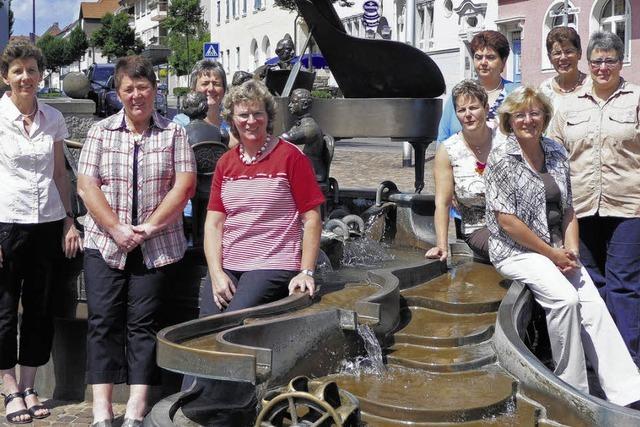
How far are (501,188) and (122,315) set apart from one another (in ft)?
6.32

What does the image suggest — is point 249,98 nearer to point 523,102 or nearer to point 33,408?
point 523,102

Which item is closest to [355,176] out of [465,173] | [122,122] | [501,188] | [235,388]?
[465,173]

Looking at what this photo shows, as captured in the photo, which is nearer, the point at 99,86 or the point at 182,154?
the point at 182,154

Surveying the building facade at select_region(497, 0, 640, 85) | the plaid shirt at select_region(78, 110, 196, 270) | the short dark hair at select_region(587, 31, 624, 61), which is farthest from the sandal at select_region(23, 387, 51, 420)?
the building facade at select_region(497, 0, 640, 85)

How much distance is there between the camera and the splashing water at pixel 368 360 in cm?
461

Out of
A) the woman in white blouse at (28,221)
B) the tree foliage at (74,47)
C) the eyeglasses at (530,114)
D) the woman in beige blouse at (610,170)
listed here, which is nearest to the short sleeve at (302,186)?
the eyeglasses at (530,114)

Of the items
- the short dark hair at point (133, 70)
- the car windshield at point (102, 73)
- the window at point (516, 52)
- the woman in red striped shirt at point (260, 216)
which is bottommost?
the woman in red striped shirt at point (260, 216)

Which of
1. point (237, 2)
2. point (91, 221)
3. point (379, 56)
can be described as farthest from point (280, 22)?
point (91, 221)

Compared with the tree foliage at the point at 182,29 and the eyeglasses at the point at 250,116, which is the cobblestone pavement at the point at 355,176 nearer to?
the eyeglasses at the point at 250,116

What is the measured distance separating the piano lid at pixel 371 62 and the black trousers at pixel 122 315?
4.14 metres

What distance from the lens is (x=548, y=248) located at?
4.86 meters

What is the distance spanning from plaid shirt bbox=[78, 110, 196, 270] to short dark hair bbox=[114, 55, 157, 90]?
192mm

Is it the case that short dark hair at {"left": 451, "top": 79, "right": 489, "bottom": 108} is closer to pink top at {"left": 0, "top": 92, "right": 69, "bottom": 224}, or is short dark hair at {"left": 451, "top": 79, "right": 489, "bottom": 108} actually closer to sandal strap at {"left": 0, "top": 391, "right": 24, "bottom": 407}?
pink top at {"left": 0, "top": 92, "right": 69, "bottom": 224}

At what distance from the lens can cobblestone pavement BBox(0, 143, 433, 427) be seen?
17.8 ft
